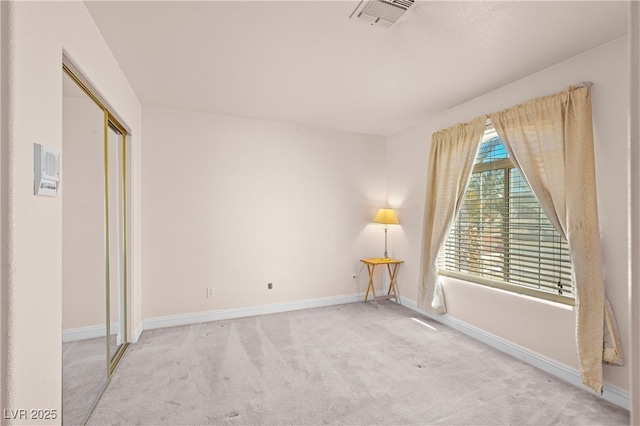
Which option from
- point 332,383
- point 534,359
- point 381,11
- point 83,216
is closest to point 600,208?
→ point 534,359

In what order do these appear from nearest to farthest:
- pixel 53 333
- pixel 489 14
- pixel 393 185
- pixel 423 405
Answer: pixel 53 333 → pixel 489 14 → pixel 423 405 → pixel 393 185

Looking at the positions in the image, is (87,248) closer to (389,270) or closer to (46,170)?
(46,170)

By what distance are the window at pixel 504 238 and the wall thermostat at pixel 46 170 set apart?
11.4ft

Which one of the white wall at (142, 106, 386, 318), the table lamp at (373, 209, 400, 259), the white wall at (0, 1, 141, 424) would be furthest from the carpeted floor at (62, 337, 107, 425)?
the table lamp at (373, 209, 400, 259)

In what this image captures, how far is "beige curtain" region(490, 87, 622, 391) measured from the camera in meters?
2.33

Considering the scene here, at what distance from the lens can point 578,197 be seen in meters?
2.45

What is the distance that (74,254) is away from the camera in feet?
6.29

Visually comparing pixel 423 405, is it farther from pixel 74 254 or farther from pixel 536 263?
pixel 74 254

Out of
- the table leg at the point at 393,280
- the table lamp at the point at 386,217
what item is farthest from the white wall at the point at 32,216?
the table leg at the point at 393,280

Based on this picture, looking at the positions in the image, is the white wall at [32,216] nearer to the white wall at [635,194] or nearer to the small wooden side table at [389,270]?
the white wall at [635,194]

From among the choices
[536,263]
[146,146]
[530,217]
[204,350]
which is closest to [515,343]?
[536,263]

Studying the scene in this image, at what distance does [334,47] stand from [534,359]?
3122mm

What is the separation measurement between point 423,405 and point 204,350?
2.04 meters

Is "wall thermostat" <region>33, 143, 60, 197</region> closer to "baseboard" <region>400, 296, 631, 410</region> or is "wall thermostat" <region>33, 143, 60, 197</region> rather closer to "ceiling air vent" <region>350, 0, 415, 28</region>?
"ceiling air vent" <region>350, 0, 415, 28</region>
